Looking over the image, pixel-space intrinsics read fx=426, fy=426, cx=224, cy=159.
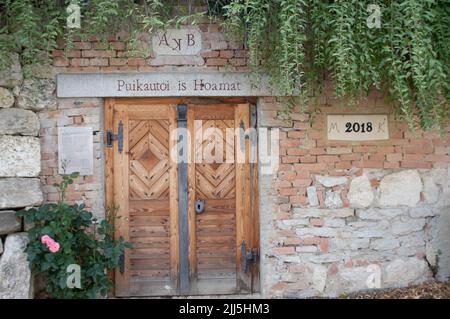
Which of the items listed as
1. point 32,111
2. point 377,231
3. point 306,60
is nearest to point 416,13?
point 306,60

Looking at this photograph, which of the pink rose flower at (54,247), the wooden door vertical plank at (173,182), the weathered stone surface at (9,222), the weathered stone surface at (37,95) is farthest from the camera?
the wooden door vertical plank at (173,182)

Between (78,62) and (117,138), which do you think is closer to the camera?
(78,62)

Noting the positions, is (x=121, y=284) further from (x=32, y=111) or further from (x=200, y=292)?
(x=32, y=111)

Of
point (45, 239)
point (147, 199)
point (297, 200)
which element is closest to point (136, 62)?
point (147, 199)

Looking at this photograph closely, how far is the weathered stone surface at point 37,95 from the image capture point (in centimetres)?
377

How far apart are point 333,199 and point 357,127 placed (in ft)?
2.39

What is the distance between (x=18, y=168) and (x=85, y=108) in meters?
0.79

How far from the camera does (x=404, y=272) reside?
4.09 metres

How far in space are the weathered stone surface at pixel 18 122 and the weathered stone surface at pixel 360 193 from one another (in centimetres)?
295

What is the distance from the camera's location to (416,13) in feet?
10.1

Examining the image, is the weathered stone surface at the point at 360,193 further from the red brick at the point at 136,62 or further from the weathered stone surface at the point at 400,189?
the red brick at the point at 136,62

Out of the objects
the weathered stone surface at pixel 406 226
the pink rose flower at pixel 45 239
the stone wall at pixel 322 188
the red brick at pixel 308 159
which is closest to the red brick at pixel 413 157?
the stone wall at pixel 322 188

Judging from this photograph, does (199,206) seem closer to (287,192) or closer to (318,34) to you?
(287,192)

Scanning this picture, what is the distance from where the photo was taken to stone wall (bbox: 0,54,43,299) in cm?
348
